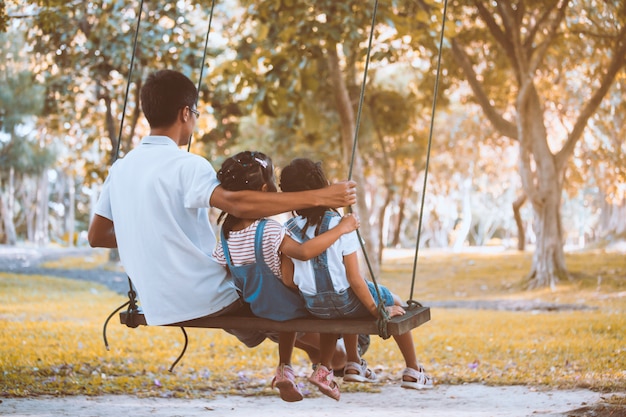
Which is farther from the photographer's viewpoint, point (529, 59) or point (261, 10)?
point (529, 59)

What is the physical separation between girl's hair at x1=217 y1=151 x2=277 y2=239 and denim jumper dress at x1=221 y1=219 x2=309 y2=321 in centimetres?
17

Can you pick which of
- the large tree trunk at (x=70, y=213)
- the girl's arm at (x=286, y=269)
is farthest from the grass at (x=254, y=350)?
the large tree trunk at (x=70, y=213)

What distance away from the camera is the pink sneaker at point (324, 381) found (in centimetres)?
329

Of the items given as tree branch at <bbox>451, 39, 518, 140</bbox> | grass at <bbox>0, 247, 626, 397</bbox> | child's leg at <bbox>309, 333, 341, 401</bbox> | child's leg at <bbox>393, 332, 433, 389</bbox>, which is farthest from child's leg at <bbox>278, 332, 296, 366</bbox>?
tree branch at <bbox>451, 39, 518, 140</bbox>

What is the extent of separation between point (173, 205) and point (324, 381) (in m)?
0.92

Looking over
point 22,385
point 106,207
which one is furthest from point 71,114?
point 106,207

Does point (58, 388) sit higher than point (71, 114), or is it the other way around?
point (71, 114)

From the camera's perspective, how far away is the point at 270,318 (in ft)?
10.3

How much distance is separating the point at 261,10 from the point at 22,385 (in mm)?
5031

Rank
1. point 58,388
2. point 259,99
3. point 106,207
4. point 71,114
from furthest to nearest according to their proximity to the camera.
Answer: point 71,114 < point 259,99 < point 58,388 < point 106,207

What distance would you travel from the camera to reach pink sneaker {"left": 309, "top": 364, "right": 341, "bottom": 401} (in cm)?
329

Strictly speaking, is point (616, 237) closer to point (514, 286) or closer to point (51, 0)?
point (514, 286)

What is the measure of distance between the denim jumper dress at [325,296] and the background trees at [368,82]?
460 centimetres

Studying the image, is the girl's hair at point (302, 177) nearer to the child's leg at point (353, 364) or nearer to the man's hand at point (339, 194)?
the man's hand at point (339, 194)
